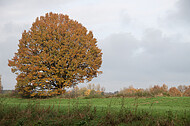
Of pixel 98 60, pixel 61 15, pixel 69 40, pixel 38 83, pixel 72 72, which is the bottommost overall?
pixel 38 83

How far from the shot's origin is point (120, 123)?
6.53 meters

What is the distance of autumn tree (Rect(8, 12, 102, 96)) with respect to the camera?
65.4 feet

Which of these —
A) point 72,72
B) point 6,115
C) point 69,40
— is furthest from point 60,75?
point 6,115

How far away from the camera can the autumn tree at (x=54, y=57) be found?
19.9 m

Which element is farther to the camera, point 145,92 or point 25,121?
point 145,92

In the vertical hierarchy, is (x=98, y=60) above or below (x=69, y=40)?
below

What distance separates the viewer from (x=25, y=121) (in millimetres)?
7207

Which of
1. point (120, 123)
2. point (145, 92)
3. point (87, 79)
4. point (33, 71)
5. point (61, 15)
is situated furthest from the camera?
point (61, 15)

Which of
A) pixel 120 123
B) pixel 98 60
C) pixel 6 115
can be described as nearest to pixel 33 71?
pixel 98 60

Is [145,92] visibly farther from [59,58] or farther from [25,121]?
[25,121]

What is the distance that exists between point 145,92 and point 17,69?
616 inches

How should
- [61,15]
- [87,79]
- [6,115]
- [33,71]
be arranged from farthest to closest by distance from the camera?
[61,15] → [87,79] → [33,71] → [6,115]

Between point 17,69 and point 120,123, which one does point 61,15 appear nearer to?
point 17,69

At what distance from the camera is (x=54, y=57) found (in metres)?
19.9
